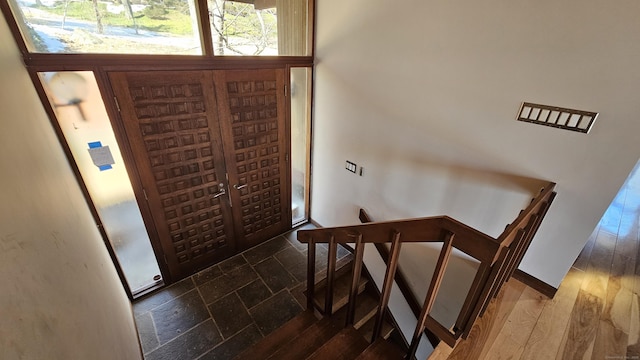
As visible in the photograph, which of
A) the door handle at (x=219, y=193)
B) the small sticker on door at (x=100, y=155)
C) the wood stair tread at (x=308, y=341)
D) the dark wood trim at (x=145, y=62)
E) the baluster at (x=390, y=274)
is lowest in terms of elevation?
the wood stair tread at (x=308, y=341)

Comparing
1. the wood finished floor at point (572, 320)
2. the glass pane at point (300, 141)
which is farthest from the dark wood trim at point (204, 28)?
the wood finished floor at point (572, 320)

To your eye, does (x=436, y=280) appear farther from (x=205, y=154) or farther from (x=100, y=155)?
(x=100, y=155)

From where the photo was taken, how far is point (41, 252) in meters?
0.95

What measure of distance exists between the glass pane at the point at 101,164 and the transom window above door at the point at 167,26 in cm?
26

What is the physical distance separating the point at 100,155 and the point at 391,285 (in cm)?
243

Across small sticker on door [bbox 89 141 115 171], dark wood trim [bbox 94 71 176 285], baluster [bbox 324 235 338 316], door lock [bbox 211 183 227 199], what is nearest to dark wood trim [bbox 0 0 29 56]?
dark wood trim [bbox 94 71 176 285]

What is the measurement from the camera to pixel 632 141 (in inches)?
51.6

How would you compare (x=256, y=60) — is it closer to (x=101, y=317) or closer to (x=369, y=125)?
(x=369, y=125)

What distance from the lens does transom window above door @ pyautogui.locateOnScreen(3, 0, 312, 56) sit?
1.73 metres

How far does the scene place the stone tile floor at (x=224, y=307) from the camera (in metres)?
2.35

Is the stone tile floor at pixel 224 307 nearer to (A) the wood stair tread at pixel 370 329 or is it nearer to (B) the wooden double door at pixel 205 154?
(B) the wooden double door at pixel 205 154

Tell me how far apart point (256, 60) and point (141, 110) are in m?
1.15

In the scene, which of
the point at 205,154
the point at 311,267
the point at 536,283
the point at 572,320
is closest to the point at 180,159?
the point at 205,154

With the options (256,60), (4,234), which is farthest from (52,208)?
(256,60)
